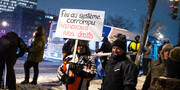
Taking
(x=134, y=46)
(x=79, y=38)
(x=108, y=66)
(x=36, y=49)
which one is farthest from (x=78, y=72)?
(x=134, y=46)

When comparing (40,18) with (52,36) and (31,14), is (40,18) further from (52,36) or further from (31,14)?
(52,36)

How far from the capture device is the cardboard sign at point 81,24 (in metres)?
4.69

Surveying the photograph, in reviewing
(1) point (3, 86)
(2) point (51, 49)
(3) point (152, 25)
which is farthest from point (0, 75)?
(3) point (152, 25)

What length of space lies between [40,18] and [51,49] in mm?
96979

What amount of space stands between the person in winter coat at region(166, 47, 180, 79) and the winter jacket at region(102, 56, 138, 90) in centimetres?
57

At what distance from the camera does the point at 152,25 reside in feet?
226

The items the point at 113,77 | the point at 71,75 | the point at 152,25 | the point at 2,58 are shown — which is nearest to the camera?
the point at 113,77

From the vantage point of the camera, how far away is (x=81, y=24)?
4.84 meters

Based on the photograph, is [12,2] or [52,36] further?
[12,2]

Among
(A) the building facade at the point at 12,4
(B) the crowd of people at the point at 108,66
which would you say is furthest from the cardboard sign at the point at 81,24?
(A) the building facade at the point at 12,4

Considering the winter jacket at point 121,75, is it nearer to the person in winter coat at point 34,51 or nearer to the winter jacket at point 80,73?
the winter jacket at point 80,73

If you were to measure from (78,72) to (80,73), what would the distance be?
0.14ft

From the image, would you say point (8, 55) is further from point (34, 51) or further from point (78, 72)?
point (78, 72)

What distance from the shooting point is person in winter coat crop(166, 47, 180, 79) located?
7.63 ft
